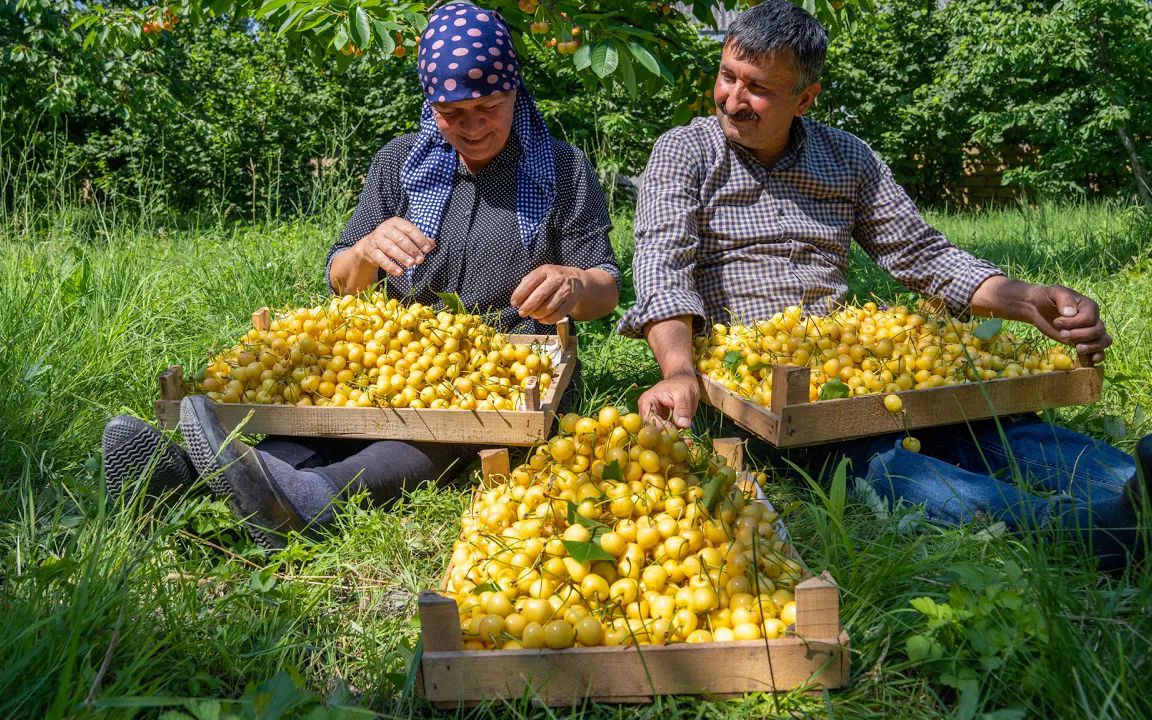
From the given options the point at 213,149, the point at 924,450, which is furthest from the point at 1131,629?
the point at 213,149

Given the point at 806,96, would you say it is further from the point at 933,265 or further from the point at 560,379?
the point at 560,379

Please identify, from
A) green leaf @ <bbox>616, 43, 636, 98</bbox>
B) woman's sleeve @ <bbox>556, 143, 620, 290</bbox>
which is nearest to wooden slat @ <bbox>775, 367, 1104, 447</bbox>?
woman's sleeve @ <bbox>556, 143, 620, 290</bbox>

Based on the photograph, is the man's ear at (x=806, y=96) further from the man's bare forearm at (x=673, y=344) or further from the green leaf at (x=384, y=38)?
the green leaf at (x=384, y=38)

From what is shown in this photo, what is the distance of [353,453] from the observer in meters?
2.62

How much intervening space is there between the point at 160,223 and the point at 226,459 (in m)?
7.28

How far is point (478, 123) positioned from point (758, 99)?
2.64 feet

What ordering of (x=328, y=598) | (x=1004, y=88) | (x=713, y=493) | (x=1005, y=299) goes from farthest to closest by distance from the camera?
(x=1004, y=88), (x=1005, y=299), (x=328, y=598), (x=713, y=493)

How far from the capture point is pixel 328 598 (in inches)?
80.5

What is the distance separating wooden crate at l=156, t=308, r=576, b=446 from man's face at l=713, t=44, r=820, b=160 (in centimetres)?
105

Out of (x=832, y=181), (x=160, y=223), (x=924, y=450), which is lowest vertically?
(x=160, y=223)

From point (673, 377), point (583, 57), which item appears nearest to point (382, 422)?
point (673, 377)

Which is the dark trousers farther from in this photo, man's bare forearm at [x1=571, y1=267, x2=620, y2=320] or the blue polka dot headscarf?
the blue polka dot headscarf

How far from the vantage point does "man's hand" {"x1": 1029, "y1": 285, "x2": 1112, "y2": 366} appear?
2508 mm

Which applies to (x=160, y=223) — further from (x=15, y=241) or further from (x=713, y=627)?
(x=713, y=627)
